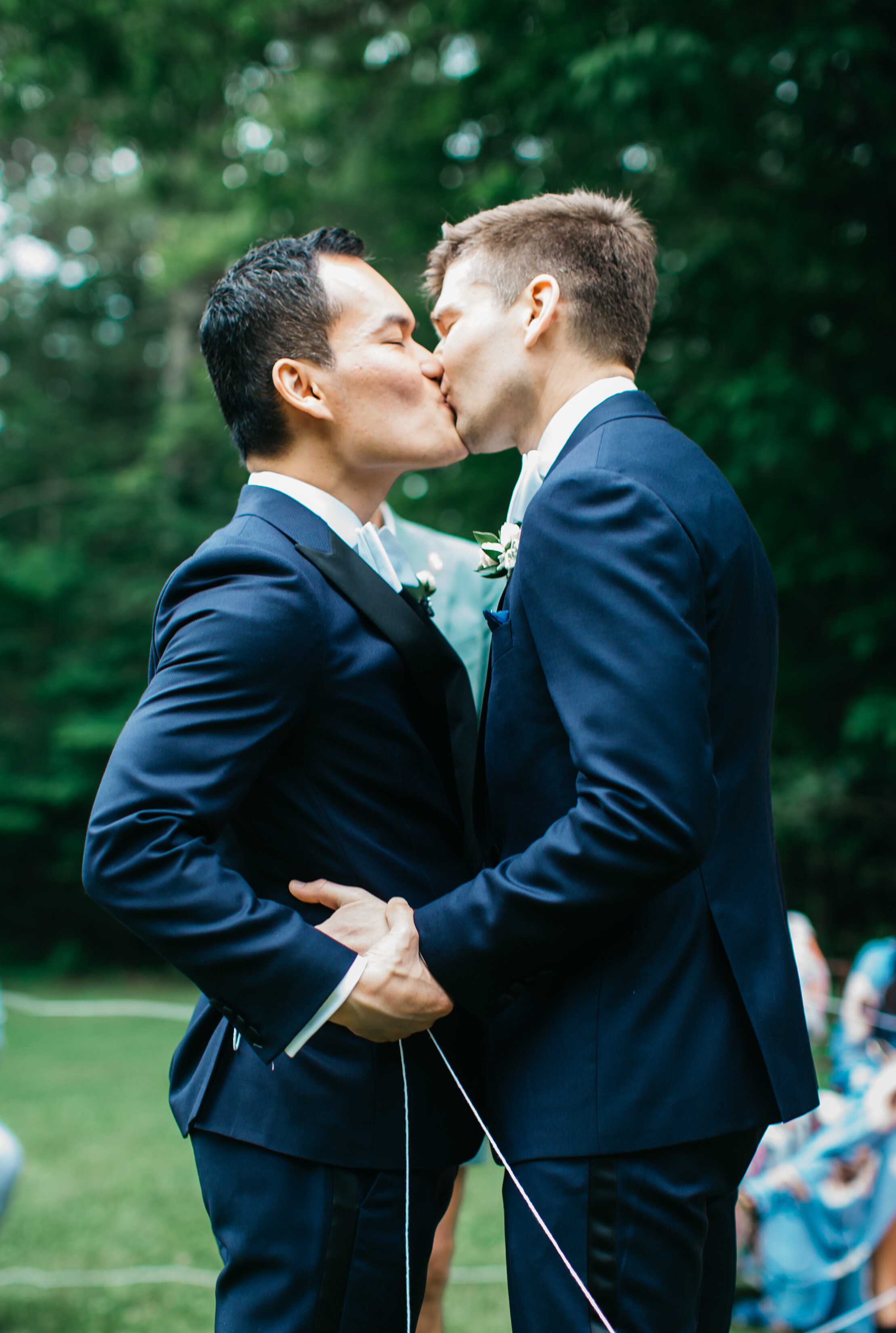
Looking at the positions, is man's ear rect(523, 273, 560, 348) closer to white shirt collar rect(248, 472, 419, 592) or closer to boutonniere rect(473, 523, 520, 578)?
boutonniere rect(473, 523, 520, 578)

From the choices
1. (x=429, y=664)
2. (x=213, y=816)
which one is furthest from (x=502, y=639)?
(x=213, y=816)

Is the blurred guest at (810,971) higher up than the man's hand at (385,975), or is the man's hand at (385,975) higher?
the man's hand at (385,975)

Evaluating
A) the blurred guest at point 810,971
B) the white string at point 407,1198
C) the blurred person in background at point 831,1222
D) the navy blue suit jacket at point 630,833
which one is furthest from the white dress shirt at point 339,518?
the blurred guest at point 810,971

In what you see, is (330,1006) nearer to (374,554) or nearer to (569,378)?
(374,554)

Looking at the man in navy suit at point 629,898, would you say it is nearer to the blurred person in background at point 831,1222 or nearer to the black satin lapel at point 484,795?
the black satin lapel at point 484,795

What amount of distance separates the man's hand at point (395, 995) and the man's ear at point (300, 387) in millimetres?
974

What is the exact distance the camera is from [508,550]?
2.07m

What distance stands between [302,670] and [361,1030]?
0.55 metres

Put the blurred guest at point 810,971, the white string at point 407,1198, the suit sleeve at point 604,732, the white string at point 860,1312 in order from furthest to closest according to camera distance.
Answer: the blurred guest at point 810,971 → the white string at point 860,1312 → the white string at point 407,1198 → the suit sleeve at point 604,732

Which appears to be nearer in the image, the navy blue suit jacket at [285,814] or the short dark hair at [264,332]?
the navy blue suit jacket at [285,814]

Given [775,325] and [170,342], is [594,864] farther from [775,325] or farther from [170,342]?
[170,342]

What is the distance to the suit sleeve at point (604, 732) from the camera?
4.95ft

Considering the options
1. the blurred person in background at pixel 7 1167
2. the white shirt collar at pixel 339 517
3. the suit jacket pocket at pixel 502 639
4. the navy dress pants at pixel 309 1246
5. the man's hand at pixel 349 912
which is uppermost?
the white shirt collar at pixel 339 517

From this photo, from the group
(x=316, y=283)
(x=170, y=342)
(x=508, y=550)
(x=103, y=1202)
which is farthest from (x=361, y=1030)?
(x=170, y=342)
